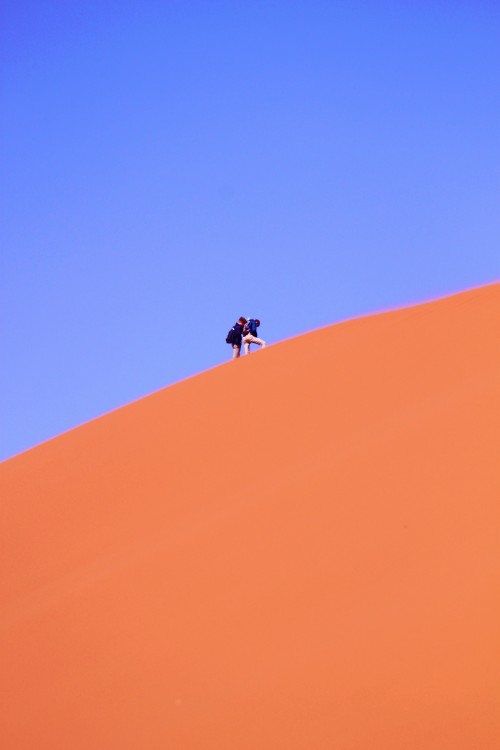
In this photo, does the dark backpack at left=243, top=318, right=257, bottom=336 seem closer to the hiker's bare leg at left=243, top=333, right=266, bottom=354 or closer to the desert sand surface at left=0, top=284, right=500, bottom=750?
the hiker's bare leg at left=243, top=333, right=266, bottom=354

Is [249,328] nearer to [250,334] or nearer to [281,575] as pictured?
[250,334]

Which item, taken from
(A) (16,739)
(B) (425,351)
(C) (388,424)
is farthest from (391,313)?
(A) (16,739)

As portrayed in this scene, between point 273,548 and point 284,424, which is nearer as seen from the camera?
point 273,548

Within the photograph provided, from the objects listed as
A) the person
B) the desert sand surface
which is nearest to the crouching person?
the person

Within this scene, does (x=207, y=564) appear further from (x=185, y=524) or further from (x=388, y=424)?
(x=388, y=424)

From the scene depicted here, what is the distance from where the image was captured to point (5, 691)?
183 inches

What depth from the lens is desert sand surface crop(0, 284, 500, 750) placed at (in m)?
3.85

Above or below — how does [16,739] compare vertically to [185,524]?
below

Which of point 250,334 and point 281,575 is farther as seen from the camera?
point 250,334

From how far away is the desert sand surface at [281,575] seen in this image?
385cm

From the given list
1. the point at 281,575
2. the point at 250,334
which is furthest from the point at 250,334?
the point at 281,575

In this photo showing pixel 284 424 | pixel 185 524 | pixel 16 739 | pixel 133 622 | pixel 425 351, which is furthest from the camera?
pixel 425 351

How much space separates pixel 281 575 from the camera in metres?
4.98

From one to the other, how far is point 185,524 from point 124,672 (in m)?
1.74
